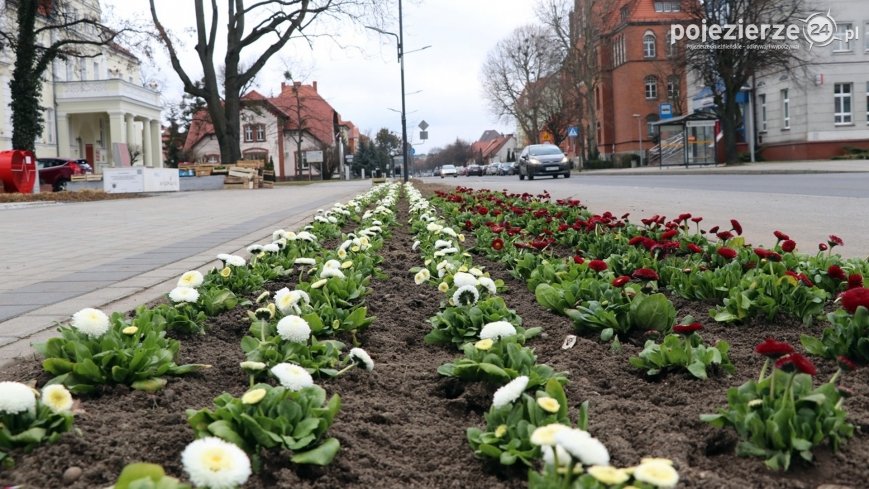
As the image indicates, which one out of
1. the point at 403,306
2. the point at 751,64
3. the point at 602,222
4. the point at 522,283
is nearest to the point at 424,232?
the point at 602,222

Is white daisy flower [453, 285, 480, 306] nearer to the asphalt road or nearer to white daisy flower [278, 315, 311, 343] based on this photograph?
white daisy flower [278, 315, 311, 343]

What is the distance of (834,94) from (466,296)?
47765mm

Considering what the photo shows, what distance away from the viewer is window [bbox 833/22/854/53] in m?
45.2

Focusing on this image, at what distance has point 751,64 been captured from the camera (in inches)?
1652

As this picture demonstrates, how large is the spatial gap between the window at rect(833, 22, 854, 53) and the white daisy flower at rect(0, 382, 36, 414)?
5030cm

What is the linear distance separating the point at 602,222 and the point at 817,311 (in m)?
2.89

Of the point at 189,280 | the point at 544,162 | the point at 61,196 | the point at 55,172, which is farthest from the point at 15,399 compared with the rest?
the point at 55,172

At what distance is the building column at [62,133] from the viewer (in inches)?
2007

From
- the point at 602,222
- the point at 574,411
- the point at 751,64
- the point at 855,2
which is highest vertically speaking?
the point at 855,2

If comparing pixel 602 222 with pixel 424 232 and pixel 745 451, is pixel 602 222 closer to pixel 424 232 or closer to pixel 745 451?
pixel 424 232

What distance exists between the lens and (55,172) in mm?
35250

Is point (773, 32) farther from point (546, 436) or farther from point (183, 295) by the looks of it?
point (546, 436)

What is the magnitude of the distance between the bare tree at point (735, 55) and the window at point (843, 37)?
241 centimetres

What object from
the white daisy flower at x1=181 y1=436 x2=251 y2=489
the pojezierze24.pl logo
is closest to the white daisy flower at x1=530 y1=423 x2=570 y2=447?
the white daisy flower at x1=181 y1=436 x2=251 y2=489
